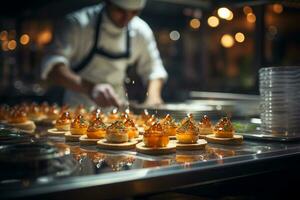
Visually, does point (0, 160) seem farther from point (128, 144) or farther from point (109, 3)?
point (109, 3)

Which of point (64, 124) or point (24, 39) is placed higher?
point (24, 39)

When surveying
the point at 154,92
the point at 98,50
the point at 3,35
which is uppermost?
the point at 3,35

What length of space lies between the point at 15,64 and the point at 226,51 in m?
4.96

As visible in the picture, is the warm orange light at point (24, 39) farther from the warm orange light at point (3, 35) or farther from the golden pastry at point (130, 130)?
the golden pastry at point (130, 130)

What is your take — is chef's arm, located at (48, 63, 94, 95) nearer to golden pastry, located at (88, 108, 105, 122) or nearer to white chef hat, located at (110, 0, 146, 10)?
white chef hat, located at (110, 0, 146, 10)

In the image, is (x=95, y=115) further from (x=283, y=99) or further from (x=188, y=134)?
(x=283, y=99)

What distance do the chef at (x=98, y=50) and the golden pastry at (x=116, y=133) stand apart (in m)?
1.55

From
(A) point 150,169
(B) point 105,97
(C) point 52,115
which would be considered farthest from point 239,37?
(A) point 150,169

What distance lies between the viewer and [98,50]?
12.5 ft

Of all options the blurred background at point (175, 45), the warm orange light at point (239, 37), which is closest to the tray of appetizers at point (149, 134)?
the blurred background at point (175, 45)

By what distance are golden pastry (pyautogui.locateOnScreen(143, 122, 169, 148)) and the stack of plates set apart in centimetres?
63

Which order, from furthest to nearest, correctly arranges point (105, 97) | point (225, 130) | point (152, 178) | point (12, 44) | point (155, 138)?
point (12, 44), point (105, 97), point (225, 130), point (155, 138), point (152, 178)

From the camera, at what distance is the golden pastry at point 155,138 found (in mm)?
1644

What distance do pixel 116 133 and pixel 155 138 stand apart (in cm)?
21
